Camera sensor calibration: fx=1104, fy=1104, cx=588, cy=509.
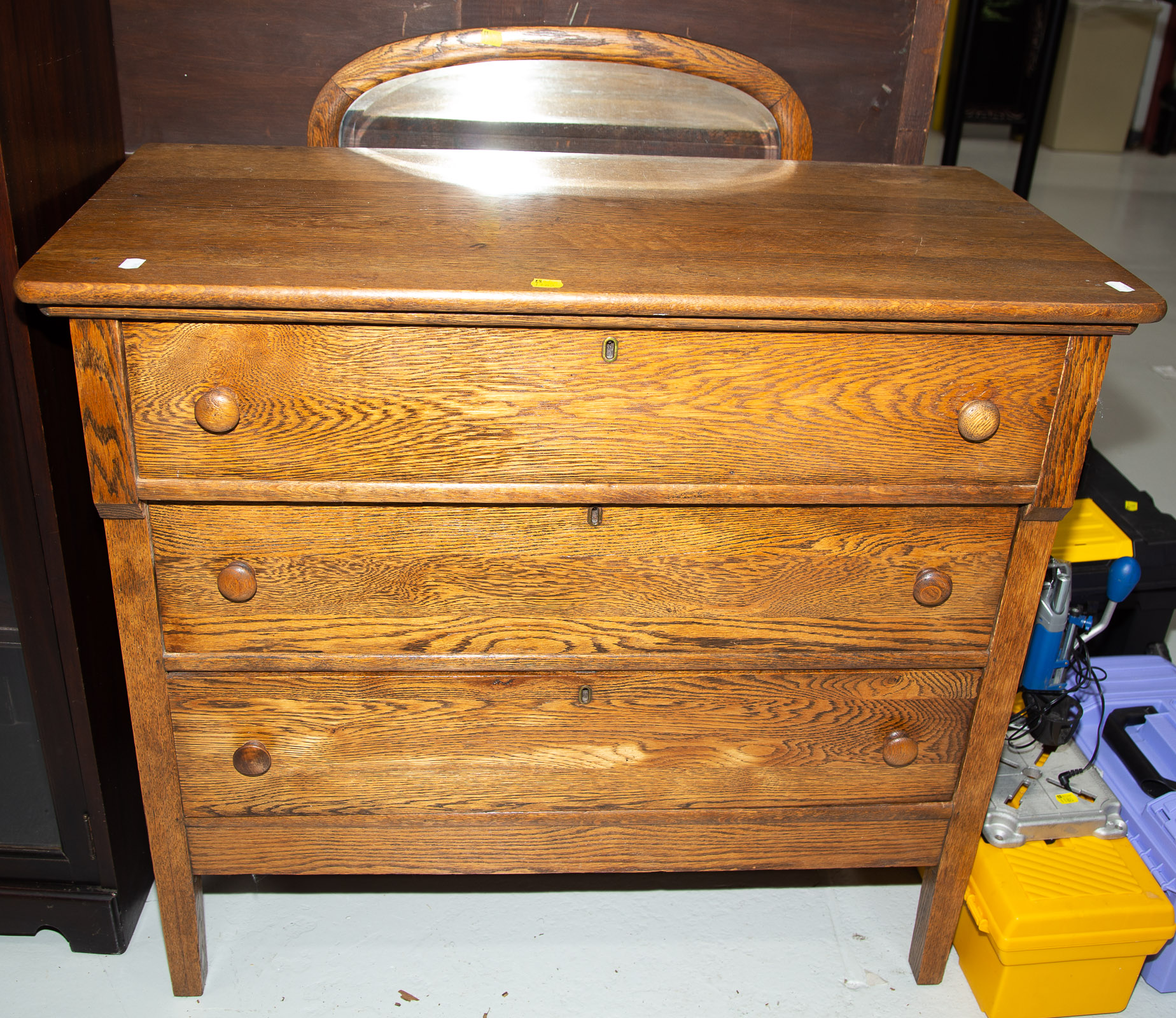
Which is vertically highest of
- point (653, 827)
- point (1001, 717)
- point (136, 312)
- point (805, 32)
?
point (805, 32)

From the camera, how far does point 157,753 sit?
1424mm

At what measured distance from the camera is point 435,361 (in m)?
1.21

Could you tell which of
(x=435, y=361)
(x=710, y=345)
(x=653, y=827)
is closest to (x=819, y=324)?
(x=710, y=345)

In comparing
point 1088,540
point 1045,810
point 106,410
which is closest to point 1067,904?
point 1045,810

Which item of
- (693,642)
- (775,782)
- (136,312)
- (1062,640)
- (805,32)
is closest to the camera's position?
(136,312)

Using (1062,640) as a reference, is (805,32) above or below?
above

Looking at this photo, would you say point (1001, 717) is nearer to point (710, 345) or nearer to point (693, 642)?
point (693, 642)

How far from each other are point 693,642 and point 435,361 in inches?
19.5

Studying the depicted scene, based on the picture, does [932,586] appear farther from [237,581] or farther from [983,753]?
[237,581]

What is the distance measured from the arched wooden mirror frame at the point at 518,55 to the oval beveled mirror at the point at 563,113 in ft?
0.04

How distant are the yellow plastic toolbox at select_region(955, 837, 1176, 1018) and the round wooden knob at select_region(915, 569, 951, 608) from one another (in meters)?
0.52

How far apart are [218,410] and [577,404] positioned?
394mm

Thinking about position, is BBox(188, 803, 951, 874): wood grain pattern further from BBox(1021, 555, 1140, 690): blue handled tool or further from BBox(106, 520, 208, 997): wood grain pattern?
BBox(1021, 555, 1140, 690): blue handled tool

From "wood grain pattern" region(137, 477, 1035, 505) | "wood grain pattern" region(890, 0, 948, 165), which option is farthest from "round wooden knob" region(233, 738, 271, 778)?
"wood grain pattern" region(890, 0, 948, 165)
